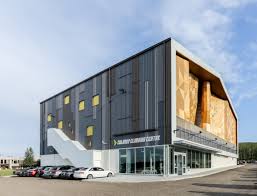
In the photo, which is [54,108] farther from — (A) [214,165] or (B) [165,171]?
(B) [165,171]

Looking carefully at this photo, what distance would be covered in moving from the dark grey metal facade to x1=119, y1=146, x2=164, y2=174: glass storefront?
717mm

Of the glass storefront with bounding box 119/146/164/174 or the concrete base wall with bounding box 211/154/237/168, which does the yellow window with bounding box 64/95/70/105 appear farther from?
the concrete base wall with bounding box 211/154/237/168

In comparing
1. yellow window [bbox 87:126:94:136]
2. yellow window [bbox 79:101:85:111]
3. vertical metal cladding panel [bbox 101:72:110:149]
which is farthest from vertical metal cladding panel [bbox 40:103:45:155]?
vertical metal cladding panel [bbox 101:72:110:149]

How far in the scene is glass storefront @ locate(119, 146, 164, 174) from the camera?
36.1m

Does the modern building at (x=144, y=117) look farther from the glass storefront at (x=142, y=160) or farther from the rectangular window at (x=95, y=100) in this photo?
the rectangular window at (x=95, y=100)

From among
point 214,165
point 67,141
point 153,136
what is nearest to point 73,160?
point 67,141

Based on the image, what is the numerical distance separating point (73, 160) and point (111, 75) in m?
13.1

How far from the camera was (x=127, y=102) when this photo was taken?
135 feet

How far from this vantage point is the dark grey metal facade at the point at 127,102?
3650 cm

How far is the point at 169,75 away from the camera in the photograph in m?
35.9

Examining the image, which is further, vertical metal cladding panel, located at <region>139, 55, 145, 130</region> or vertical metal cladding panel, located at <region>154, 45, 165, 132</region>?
vertical metal cladding panel, located at <region>139, 55, 145, 130</region>

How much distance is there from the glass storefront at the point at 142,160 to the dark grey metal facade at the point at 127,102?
28.2 inches

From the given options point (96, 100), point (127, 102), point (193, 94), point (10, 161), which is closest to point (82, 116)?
point (96, 100)

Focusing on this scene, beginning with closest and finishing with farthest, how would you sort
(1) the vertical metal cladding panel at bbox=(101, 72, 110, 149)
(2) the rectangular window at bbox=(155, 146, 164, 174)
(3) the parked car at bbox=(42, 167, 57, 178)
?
1. (2) the rectangular window at bbox=(155, 146, 164, 174)
2. (3) the parked car at bbox=(42, 167, 57, 178)
3. (1) the vertical metal cladding panel at bbox=(101, 72, 110, 149)
